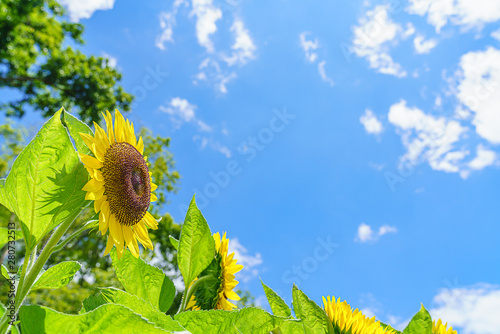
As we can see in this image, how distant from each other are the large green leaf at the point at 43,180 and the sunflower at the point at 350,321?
0.53m

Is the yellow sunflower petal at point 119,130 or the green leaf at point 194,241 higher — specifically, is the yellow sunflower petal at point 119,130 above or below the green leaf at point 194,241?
above

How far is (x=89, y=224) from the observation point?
0.81 metres

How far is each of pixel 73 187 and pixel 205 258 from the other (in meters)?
0.30

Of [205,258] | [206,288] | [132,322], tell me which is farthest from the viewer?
[206,288]

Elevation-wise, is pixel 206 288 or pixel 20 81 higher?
pixel 20 81

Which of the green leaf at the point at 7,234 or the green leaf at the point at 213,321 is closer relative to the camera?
the green leaf at the point at 213,321

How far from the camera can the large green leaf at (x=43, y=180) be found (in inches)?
23.4

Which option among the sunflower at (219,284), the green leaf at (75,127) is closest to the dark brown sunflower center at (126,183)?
the green leaf at (75,127)

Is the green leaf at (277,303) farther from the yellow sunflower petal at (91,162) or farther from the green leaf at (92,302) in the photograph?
the yellow sunflower petal at (91,162)

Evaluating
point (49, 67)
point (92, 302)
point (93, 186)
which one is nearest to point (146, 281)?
point (92, 302)

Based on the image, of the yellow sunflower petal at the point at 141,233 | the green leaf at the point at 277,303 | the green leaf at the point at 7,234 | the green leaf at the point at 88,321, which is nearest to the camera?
Answer: the green leaf at the point at 88,321

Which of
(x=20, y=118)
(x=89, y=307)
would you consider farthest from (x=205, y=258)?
(x=20, y=118)

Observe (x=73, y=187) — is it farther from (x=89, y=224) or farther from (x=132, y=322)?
(x=132, y=322)

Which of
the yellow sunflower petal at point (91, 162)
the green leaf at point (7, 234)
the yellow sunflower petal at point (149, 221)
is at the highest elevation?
the yellow sunflower petal at point (149, 221)
